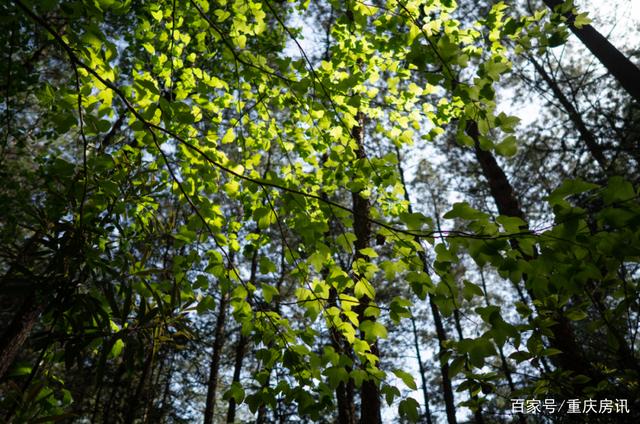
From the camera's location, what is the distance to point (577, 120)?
631cm

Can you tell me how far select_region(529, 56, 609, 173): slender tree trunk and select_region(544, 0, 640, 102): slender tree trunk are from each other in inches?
25.0

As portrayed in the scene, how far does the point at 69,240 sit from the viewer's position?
2.00m

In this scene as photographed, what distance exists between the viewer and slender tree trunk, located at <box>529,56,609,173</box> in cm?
614

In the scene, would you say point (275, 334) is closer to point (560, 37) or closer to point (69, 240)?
point (69, 240)

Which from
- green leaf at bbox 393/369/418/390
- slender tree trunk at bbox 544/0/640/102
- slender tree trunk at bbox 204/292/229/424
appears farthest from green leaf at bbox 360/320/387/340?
slender tree trunk at bbox 204/292/229/424

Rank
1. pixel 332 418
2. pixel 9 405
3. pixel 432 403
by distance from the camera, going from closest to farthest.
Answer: pixel 9 405 < pixel 332 418 < pixel 432 403

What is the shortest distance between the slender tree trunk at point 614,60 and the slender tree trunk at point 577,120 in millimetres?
636

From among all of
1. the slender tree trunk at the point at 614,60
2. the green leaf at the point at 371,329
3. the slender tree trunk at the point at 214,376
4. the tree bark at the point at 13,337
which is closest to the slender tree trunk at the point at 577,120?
the slender tree trunk at the point at 614,60

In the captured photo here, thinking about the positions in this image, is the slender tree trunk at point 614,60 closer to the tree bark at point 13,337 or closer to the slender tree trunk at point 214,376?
the tree bark at point 13,337

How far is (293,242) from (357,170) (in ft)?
37.4

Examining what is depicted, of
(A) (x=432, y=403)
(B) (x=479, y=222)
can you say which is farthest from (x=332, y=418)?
(B) (x=479, y=222)

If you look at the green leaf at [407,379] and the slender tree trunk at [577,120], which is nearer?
the green leaf at [407,379]

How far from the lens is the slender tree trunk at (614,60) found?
5090mm

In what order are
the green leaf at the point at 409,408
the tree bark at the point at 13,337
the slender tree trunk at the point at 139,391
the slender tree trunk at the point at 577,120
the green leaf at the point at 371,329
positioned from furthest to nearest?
the slender tree trunk at the point at 577,120 < the slender tree trunk at the point at 139,391 < the tree bark at the point at 13,337 < the green leaf at the point at 371,329 < the green leaf at the point at 409,408
